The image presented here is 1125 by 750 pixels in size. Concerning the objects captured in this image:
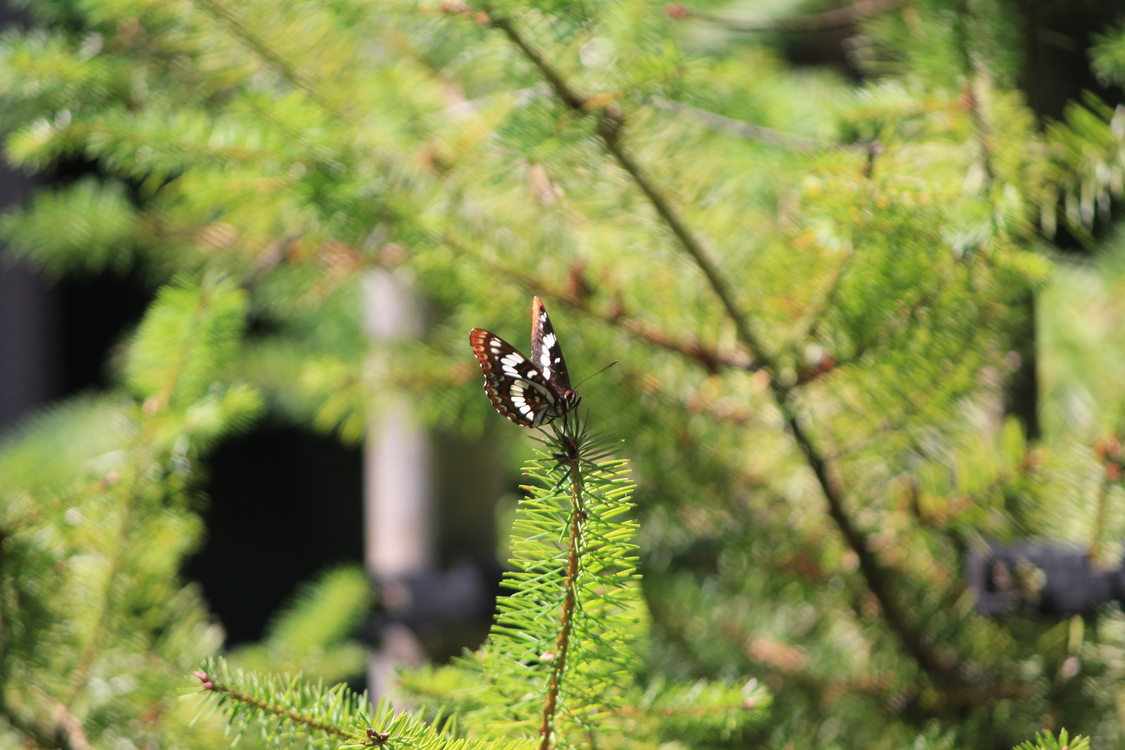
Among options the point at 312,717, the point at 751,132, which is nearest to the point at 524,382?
the point at 312,717

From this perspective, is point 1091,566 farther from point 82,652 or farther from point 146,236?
point 146,236

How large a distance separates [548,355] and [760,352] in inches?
4.2

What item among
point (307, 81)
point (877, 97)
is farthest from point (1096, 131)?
point (307, 81)

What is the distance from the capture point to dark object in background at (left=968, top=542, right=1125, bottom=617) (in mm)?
344

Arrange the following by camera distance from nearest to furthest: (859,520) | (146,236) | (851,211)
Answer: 1. (851,211)
2. (859,520)
3. (146,236)

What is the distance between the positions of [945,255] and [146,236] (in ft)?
1.68

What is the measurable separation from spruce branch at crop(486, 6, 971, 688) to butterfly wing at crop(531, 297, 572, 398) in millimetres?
91

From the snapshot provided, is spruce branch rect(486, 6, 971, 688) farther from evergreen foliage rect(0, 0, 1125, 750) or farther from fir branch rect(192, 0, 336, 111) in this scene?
fir branch rect(192, 0, 336, 111)

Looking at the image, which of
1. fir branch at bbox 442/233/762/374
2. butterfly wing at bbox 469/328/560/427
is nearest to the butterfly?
butterfly wing at bbox 469/328/560/427

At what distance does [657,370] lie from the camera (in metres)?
0.43

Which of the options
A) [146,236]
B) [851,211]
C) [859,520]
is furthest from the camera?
[146,236]

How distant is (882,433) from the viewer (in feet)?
1.24

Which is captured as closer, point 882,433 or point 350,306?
point 882,433

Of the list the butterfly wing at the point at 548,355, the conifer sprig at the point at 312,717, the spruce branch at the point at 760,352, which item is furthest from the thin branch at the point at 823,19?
the conifer sprig at the point at 312,717
